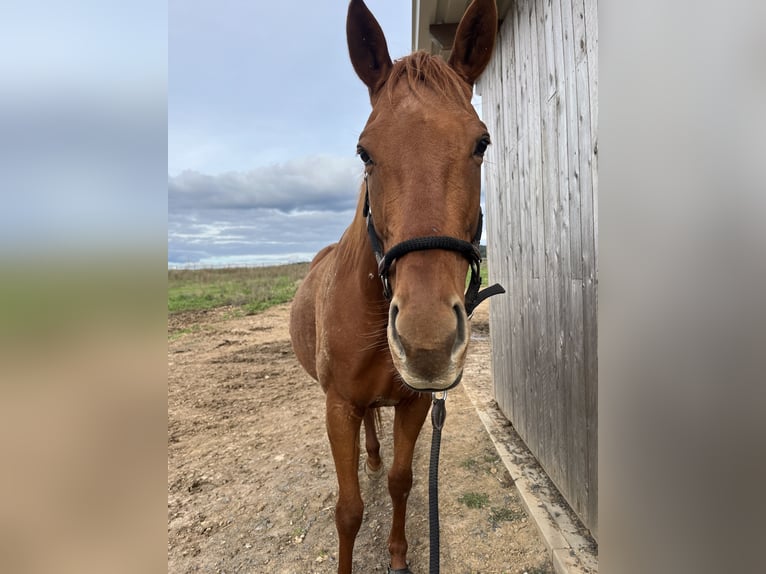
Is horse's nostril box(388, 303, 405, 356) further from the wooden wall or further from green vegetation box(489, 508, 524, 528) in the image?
green vegetation box(489, 508, 524, 528)

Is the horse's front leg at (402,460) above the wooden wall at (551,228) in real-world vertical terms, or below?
below

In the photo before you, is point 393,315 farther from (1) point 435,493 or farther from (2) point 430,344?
(1) point 435,493

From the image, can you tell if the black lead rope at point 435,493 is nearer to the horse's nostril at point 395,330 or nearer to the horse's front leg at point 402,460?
the horse's front leg at point 402,460

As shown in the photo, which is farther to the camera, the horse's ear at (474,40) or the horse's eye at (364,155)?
the horse's ear at (474,40)

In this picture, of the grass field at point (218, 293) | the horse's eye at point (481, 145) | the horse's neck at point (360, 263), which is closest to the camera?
the horse's eye at point (481, 145)

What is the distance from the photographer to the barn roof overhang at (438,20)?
3.33 m

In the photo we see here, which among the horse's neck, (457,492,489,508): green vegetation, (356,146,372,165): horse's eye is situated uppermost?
(356,146,372,165): horse's eye

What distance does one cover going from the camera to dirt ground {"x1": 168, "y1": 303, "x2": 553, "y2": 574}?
89.1 inches

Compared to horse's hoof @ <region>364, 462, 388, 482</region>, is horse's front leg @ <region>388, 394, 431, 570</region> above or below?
above

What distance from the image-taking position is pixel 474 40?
1.67m

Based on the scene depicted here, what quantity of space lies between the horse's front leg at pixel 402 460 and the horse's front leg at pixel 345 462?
287mm
